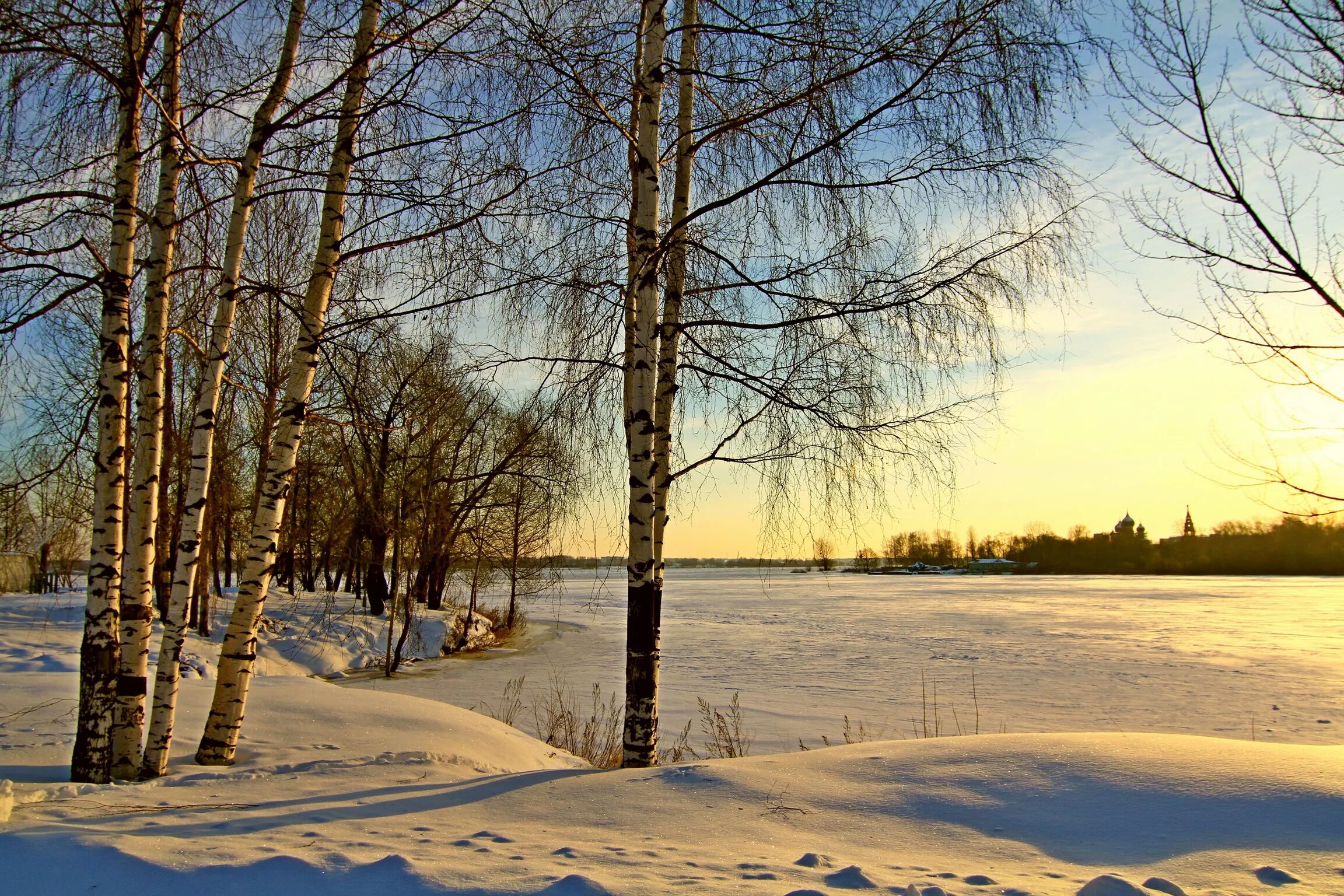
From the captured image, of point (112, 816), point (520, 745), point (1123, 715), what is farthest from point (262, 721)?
point (1123, 715)

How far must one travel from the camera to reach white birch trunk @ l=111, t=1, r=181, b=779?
514 centimetres

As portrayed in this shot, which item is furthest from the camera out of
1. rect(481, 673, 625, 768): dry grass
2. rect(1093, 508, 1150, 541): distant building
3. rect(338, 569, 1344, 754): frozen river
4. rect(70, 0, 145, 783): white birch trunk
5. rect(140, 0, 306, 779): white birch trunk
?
rect(1093, 508, 1150, 541): distant building

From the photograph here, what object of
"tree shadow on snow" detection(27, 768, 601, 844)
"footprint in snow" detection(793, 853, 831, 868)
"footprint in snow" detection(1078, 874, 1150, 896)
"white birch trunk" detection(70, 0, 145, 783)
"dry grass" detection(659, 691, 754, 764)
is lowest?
"dry grass" detection(659, 691, 754, 764)

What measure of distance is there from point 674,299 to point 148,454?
143 inches

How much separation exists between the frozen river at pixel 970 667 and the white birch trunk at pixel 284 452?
2.25 meters

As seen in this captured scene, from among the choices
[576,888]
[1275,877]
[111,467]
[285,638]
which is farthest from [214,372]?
[285,638]

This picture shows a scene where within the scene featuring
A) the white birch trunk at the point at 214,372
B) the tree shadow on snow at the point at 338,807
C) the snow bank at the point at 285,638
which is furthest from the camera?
the snow bank at the point at 285,638

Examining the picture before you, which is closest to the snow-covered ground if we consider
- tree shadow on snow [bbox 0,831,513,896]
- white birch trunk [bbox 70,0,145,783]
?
tree shadow on snow [bbox 0,831,513,896]

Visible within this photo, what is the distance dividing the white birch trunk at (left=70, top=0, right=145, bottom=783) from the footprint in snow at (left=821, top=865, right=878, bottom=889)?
438 centimetres

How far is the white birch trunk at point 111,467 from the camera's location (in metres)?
4.95

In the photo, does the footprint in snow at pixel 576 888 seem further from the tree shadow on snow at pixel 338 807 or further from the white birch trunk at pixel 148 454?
the white birch trunk at pixel 148 454

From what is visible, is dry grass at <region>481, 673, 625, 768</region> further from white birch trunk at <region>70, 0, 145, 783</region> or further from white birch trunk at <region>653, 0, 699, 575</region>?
white birch trunk at <region>70, 0, 145, 783</region>

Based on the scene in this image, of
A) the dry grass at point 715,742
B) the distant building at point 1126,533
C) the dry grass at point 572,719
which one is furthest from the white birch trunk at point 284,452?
the distant building at point 1126,533

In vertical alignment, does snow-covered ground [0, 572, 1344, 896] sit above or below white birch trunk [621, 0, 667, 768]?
below
